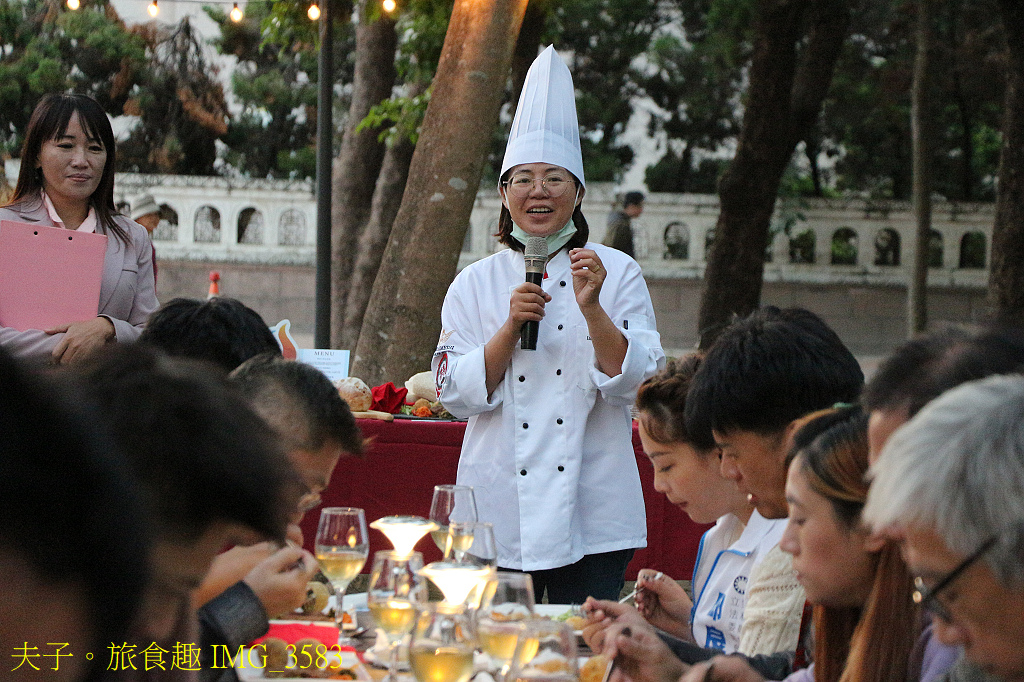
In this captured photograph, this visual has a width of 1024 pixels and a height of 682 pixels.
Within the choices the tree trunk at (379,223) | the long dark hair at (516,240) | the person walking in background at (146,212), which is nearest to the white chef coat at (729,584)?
the long dark hair at (516,240)

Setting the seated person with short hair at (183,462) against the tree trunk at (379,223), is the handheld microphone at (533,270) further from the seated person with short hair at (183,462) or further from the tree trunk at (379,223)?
the tree trunk at (379,223)

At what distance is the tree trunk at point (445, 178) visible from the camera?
21.3 feet

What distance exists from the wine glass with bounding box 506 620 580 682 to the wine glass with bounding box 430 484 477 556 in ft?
2.95

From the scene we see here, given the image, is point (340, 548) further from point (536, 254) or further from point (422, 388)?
point (422, 388)

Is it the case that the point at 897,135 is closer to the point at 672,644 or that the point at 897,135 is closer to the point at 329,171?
the point at 329,171

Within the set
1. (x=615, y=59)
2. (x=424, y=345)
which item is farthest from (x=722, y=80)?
(x=424, y=345)

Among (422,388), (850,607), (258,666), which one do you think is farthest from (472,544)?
(422,388)

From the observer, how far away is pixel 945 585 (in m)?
1.25

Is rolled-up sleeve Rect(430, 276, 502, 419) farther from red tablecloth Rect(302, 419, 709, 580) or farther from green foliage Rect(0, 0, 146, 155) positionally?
green foliage Rect(0, 0, 146, 155)

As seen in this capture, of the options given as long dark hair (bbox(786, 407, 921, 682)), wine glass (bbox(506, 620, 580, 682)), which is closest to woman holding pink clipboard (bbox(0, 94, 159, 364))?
wine glass (bbox(506, 620, 580, 682))

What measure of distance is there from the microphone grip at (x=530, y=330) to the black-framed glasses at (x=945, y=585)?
6.15 feet

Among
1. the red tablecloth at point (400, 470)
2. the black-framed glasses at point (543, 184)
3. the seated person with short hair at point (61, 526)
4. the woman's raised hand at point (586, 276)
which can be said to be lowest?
the red tablecloth at point (400, 470)

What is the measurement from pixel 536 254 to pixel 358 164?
A: 7517 millimetres

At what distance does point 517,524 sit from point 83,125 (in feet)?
6.66
